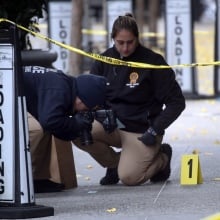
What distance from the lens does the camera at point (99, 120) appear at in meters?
6.65

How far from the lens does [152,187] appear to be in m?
7.55

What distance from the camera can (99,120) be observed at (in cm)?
745

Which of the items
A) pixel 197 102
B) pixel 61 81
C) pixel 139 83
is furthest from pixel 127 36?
pixel 197 102

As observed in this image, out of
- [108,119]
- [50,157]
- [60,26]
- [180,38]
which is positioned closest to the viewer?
[108,119]

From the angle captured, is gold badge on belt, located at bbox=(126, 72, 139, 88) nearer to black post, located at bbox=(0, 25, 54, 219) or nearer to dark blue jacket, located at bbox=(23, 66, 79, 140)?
dark blue jacket, located at bbox=(23, 66, 79, 140)

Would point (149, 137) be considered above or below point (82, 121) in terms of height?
below

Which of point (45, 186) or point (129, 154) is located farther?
point (129, 154)

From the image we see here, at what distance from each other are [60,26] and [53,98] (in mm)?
10456

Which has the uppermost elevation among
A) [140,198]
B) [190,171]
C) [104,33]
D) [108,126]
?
[104,33]

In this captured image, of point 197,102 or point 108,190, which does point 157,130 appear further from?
point 197,102

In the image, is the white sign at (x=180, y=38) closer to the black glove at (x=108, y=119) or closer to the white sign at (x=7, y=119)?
the black glove at (x=108, y=119)

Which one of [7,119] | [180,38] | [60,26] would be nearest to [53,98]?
[7,119]

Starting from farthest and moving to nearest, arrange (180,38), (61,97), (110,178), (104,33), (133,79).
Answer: (104,33), (180,38), (110,178), (133,79), (61,97)

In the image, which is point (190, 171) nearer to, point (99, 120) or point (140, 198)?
point (140, 198)
